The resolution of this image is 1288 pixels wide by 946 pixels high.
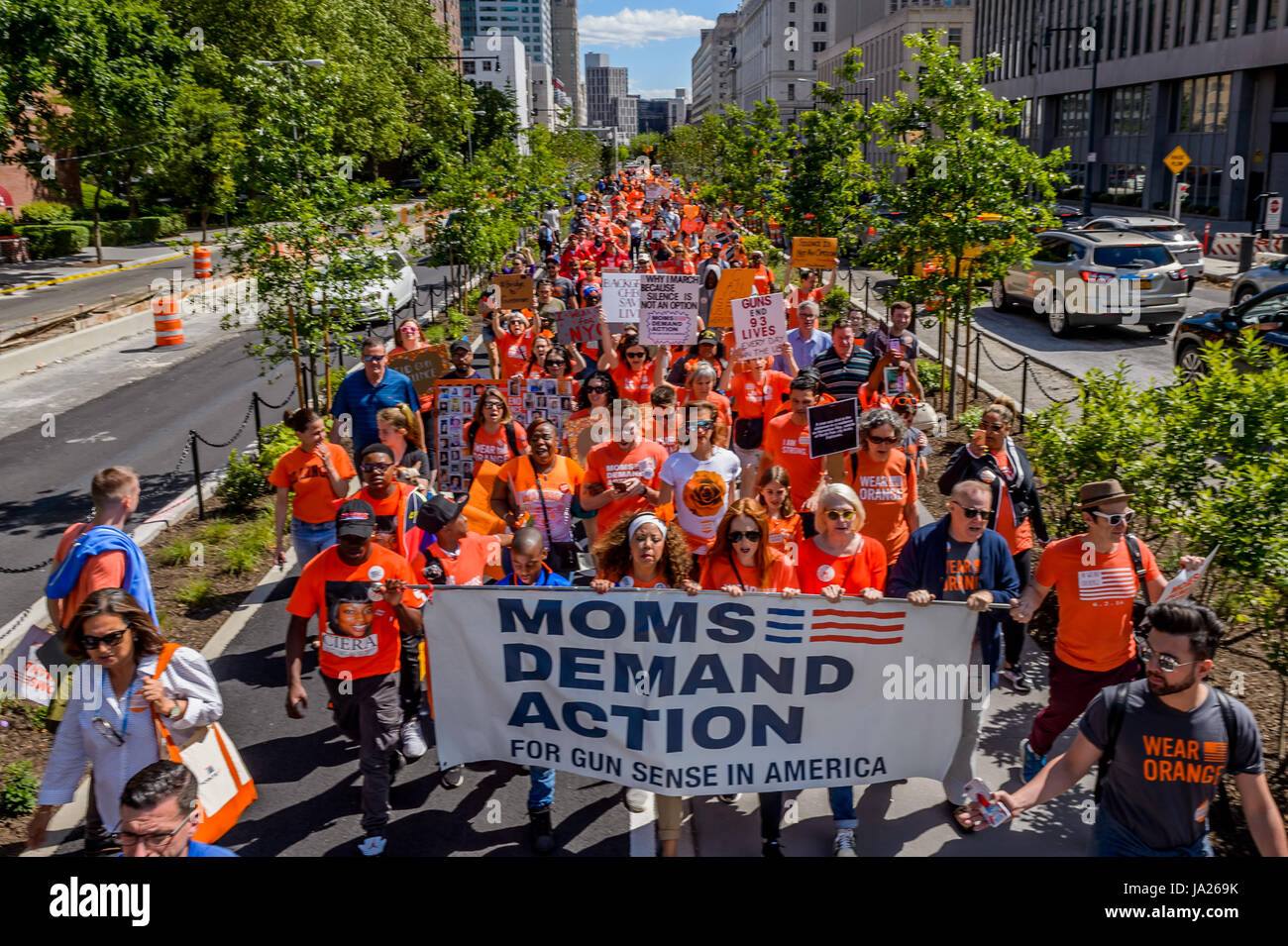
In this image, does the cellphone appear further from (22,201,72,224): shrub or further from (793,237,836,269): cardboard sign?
(22,201,72,224): shrub

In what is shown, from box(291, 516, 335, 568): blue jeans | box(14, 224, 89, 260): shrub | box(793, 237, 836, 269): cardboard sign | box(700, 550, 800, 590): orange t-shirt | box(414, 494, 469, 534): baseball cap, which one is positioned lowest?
box(291, 516, 335, 568): blue jeans

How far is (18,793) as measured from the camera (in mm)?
6023

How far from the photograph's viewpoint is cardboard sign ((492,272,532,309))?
53.1 feet

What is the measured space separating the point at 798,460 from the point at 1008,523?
1.65 meters

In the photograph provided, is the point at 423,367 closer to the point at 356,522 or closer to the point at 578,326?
the point at 578,326

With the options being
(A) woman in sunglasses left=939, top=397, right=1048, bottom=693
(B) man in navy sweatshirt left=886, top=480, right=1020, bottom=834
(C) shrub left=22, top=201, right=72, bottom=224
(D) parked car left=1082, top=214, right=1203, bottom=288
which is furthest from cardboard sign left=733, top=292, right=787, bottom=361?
(C) shrub left=22, top=201, right=72, bottom=224

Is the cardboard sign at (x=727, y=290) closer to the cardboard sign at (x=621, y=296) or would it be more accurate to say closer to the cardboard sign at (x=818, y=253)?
the cardboard sign at (x=621, y=296)

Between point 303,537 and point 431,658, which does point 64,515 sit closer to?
point 303,537

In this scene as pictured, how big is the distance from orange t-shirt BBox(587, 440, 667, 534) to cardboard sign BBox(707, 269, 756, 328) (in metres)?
7.43

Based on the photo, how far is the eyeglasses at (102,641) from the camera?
442cm

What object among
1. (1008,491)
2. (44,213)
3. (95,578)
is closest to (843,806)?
(1008,491)

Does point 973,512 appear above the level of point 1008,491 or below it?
above

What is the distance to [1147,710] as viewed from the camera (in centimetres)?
401

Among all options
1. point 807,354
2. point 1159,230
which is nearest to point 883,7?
point 1159,230
